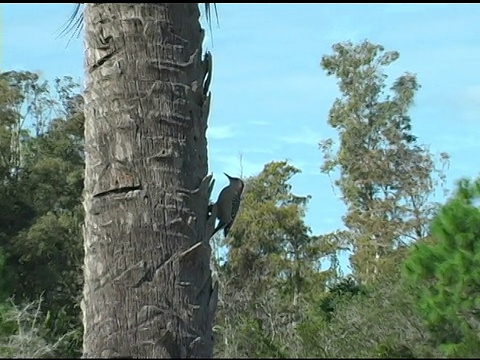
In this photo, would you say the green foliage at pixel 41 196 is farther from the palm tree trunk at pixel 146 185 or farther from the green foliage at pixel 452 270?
the palm tree trunk at pixel 146 185

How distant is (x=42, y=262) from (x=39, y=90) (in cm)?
589

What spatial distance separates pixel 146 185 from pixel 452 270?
31.1ft

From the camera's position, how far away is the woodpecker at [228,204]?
460 cm

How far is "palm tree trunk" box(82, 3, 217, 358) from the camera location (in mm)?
3867

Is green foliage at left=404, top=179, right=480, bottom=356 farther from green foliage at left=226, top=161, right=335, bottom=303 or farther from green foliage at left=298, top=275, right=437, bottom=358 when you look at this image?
green foliage at left=226, top=161, right=335, bottom=303

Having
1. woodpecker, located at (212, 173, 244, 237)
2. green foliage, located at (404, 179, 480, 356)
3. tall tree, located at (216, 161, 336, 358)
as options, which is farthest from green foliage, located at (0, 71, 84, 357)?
woodpecker, located at (212, 173, 244, 237)

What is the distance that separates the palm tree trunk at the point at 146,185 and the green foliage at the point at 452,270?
8.22 m

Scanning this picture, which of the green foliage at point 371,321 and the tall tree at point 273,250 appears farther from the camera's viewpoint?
the tall tree at point 273,250

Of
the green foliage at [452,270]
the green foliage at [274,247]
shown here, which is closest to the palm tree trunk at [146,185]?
the green foliage at [452,270]

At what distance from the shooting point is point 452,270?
12867mm

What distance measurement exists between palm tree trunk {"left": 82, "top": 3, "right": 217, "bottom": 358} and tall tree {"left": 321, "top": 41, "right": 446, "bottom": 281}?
2213cm

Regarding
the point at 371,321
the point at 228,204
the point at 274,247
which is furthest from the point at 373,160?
the point at 228,204

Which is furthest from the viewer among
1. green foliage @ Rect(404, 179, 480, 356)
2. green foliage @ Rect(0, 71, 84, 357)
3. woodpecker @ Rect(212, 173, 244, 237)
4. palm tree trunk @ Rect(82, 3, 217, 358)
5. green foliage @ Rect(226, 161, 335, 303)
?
green foliage @ Rect(226, 161, 335, 303)

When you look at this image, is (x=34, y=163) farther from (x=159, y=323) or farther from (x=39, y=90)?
(x=159, y=323)
